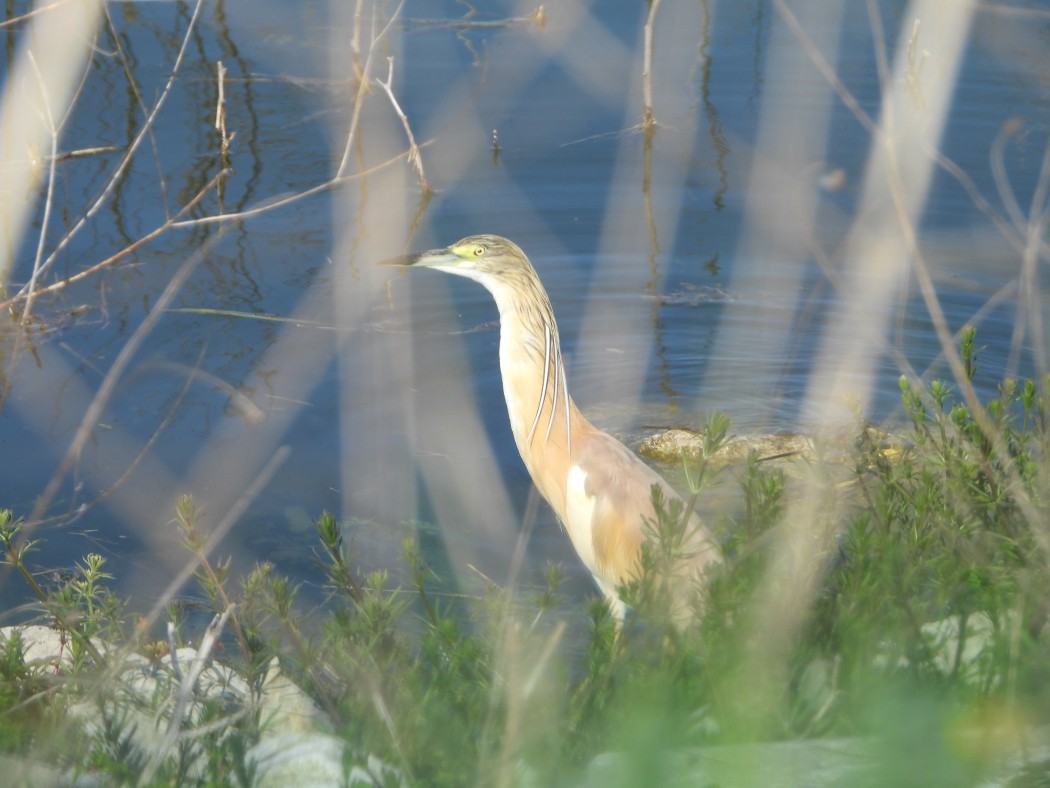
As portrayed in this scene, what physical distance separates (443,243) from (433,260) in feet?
6.35

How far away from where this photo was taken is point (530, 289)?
12.9 ft

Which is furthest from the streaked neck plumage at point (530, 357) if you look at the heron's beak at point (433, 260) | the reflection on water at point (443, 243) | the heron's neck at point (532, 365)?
the reflection on water at point (443, 243)

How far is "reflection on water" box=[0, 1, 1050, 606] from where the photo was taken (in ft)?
14.1

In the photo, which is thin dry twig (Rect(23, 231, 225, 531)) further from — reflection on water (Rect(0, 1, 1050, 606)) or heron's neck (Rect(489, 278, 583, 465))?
heron's neck (Rect(489, 278, 583, 465))

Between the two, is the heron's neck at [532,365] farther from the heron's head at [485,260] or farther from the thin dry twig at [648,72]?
the thin dry twig at [648,72]

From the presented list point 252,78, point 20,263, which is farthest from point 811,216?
point 20,263

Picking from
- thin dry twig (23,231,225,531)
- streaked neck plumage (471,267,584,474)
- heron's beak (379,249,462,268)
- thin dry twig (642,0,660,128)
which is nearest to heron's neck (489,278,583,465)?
streaked neck plumage (471,267,584,474)

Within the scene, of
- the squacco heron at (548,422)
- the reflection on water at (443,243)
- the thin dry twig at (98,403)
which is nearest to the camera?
the thin dry twig at (98,403)

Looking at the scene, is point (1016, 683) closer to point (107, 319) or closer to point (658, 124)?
point (107, 319)

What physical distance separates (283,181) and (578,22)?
2.27 meters

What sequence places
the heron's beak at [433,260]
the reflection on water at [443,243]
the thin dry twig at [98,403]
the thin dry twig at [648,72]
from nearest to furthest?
1. the thin dry twig at [98,403]
2. the heron's beak at [433,260]
3. the reflection on water at [443,243]
4. the thin dry twig at [648,72]

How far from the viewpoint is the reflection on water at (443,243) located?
4.31m

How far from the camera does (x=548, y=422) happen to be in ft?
12.8

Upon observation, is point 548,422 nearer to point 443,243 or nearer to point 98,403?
point 98,403
